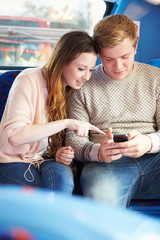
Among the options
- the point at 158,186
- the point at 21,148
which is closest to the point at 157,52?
the point at 158,186

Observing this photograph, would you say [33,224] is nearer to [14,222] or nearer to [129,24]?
[14,222]

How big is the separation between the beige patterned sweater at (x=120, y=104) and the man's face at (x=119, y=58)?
0.31ft

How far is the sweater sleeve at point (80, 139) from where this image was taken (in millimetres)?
1779

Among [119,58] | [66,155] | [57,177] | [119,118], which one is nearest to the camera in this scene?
[57,177]

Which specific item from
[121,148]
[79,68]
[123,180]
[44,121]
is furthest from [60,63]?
[123,180]

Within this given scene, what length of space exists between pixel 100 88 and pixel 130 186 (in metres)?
0.63

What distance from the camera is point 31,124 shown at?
1657mm

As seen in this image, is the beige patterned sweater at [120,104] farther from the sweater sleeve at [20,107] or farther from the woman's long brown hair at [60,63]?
the sweater sleeve at [20,107]

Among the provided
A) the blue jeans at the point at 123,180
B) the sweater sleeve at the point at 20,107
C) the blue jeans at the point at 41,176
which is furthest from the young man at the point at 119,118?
the sweater sleeve at the point at 20,107

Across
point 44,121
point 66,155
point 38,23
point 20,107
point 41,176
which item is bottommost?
point 41,176

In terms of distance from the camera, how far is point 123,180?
1673 millimetres

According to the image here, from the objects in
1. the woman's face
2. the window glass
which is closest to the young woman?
the woman's face

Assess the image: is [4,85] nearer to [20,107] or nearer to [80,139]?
[20,107]

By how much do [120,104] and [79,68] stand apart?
368 mm
